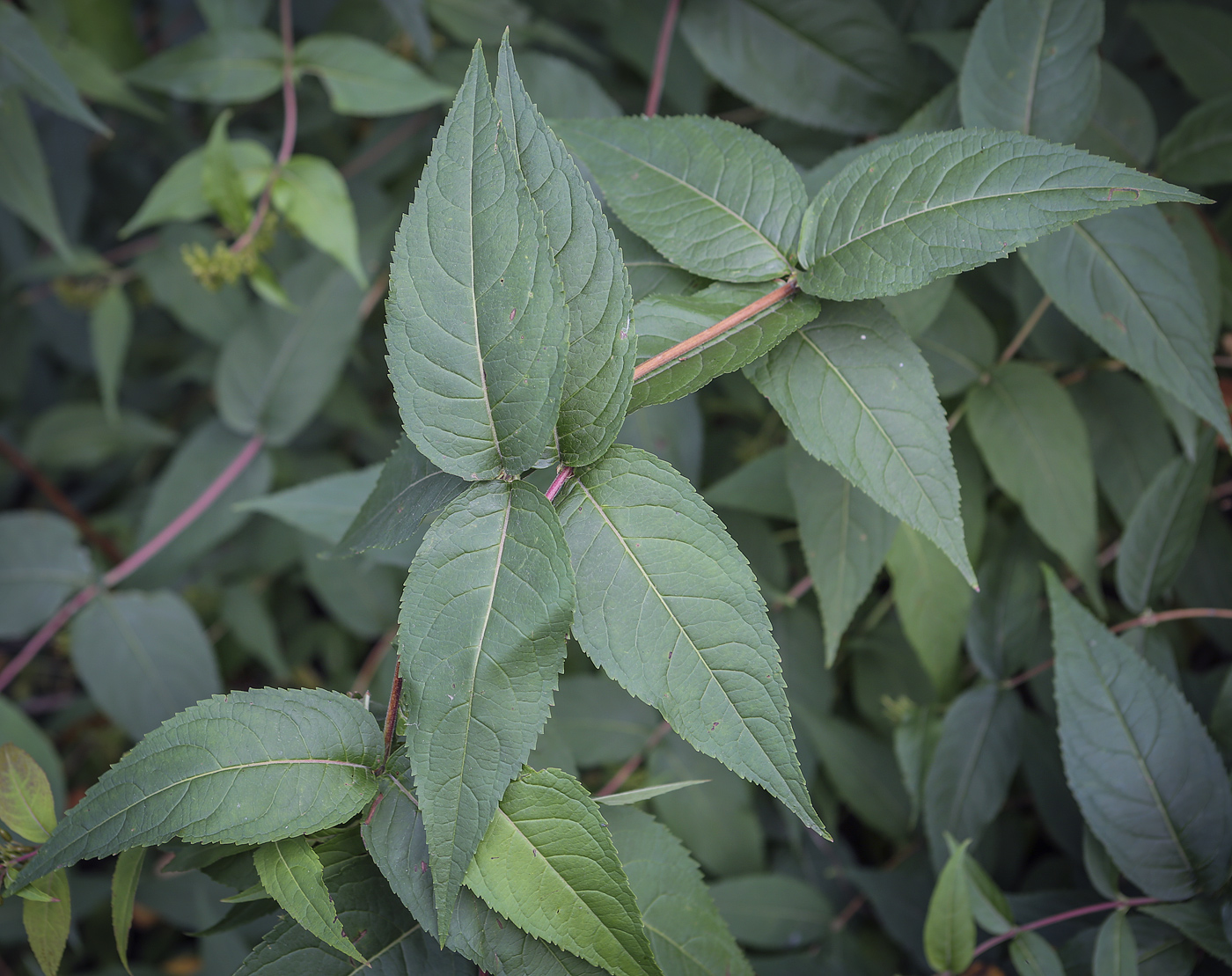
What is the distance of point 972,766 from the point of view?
1.33 meters

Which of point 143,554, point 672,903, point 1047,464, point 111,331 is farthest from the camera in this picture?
point 111,331

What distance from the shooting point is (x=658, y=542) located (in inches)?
29.1

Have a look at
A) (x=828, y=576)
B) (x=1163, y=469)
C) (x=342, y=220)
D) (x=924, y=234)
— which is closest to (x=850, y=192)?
(x=924, y=234)

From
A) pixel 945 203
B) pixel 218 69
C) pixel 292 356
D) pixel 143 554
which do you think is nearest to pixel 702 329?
pixel 945 203

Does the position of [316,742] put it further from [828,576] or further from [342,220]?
[342,220]

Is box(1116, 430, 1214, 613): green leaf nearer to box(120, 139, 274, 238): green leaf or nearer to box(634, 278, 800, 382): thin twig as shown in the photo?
box(634, 278, 800, 382): thin twig

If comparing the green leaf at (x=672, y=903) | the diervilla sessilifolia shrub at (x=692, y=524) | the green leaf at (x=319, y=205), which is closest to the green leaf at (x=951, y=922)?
the diervilla sessilifolia shrub at (x=692, y=524)

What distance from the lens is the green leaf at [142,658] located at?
1.73 m

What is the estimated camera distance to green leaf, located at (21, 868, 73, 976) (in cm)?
83

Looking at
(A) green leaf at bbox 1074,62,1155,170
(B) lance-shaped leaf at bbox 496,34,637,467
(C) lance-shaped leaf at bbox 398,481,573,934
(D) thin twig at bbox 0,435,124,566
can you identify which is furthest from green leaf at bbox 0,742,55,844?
(A) green leaf at bbox 1074,62,1155,170

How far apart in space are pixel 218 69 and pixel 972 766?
2.03 meters

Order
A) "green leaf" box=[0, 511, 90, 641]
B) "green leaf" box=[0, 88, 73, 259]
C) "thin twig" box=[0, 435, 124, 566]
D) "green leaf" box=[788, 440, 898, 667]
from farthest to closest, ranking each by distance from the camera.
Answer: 1. "thin twig" box=[0, 435, 124, 566]
2. "green leaf" box=[0, 511, 90, 641]
3. "green leaf" box=[0, 88, 73, 259]
4. "green leaf" box=[788, 440, 898, 667]

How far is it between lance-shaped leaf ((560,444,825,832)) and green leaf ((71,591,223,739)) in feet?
4.36

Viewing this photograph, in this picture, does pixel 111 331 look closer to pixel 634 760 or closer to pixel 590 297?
pixel 634 760
